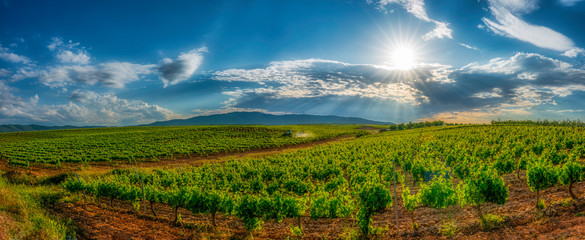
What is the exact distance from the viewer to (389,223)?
43.3ft

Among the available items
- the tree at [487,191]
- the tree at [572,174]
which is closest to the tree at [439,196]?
the tree at [487,191]

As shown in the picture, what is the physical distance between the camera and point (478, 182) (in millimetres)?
11984

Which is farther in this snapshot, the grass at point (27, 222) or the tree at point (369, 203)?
the tree at point (369, 203)

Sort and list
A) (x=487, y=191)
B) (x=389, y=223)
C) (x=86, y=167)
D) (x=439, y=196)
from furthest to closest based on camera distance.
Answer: (x=86, y=167) < (x=389, y=223) < (x=439, y=196) < (x=487, y=191)

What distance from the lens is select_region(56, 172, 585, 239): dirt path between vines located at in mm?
9602

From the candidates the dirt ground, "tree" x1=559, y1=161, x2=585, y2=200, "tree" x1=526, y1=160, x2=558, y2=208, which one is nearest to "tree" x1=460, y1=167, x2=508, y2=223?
the dirt ground

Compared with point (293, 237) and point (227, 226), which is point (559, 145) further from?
point (227, 226)

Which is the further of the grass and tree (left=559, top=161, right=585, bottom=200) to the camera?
tree (left=559, top=161, right=585, bottom=200)

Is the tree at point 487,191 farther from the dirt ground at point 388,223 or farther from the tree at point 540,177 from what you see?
the tree at point 540,177

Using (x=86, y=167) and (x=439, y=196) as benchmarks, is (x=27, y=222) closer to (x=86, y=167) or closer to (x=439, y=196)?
(x=439, y=196)

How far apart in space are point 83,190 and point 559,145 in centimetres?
4994

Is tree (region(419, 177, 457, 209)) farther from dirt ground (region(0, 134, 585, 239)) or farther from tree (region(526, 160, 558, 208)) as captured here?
tree (region(526, 160, 558, 208))

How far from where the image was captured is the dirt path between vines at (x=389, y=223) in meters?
9.60

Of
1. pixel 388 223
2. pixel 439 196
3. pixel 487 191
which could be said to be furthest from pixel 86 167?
pixel 487 191
